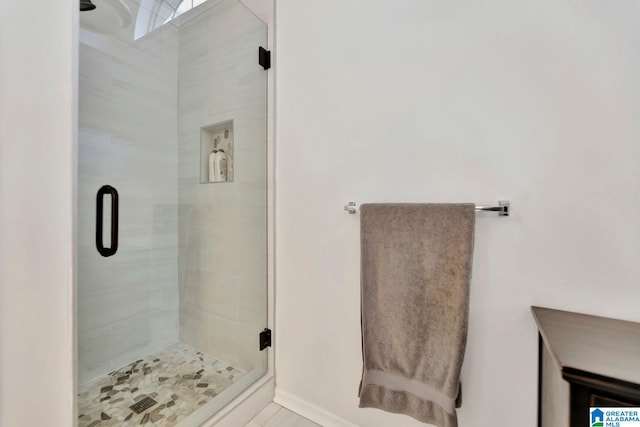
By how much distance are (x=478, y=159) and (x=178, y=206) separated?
1712 mm

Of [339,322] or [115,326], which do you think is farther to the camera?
[115,326]

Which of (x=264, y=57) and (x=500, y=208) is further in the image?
(x=264, y=57)

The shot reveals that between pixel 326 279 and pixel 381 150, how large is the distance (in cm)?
65

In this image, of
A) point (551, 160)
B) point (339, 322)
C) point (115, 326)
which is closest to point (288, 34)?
point (551, 160)

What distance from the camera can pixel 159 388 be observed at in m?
1.42

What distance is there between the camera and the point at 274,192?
149 cm

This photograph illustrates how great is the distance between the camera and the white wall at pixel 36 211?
0.72m

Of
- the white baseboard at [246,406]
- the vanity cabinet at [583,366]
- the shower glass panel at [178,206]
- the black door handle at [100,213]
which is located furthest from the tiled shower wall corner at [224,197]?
the vanity cabinet at [583,366]

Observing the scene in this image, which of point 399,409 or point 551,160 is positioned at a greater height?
point 551,160

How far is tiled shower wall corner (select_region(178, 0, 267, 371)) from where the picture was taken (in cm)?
154

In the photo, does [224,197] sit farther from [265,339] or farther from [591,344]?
[591,344]

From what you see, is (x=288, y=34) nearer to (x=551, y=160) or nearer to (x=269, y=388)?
(x=551, y=160)

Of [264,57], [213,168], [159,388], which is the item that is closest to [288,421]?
[159,388]
